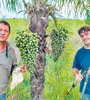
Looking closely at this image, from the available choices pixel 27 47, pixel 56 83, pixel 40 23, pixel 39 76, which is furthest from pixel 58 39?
pixel 56 83

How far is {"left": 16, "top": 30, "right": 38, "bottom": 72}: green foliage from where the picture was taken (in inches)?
75.0

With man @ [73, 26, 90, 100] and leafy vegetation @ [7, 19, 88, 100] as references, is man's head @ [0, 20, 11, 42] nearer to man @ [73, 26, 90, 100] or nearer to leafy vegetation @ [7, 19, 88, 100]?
man @ [73, 26, 90, 100]

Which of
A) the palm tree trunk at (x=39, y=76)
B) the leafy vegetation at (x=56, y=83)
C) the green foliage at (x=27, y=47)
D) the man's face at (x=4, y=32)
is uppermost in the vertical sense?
the man's face at (x=4, y=32)

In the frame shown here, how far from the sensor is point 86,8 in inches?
110

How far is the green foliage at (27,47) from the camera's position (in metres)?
1.91

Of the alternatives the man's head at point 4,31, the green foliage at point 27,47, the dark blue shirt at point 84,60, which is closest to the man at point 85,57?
the dark blue shirt at point 84,60

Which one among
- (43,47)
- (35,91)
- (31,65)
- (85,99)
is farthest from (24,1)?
(85,99)

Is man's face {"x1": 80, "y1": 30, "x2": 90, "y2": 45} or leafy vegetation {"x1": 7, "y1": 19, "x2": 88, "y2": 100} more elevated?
man's face {"x1": 80, "y1": 30, "x2": 90, "y2": 45}

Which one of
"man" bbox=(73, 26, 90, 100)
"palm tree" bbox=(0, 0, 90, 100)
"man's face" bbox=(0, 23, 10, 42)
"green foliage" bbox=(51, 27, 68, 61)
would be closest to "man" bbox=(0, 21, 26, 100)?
"man's face" bbox=(0, 23, 10, 42)

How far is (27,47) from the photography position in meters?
1.91

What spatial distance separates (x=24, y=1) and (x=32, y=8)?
123mm

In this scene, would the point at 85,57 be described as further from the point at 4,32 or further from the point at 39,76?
the point at 4,32

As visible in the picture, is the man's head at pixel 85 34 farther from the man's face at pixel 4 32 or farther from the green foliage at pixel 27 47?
the man's face at pixel 4 32

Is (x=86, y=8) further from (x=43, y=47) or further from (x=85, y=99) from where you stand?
(x=85, y=99)
